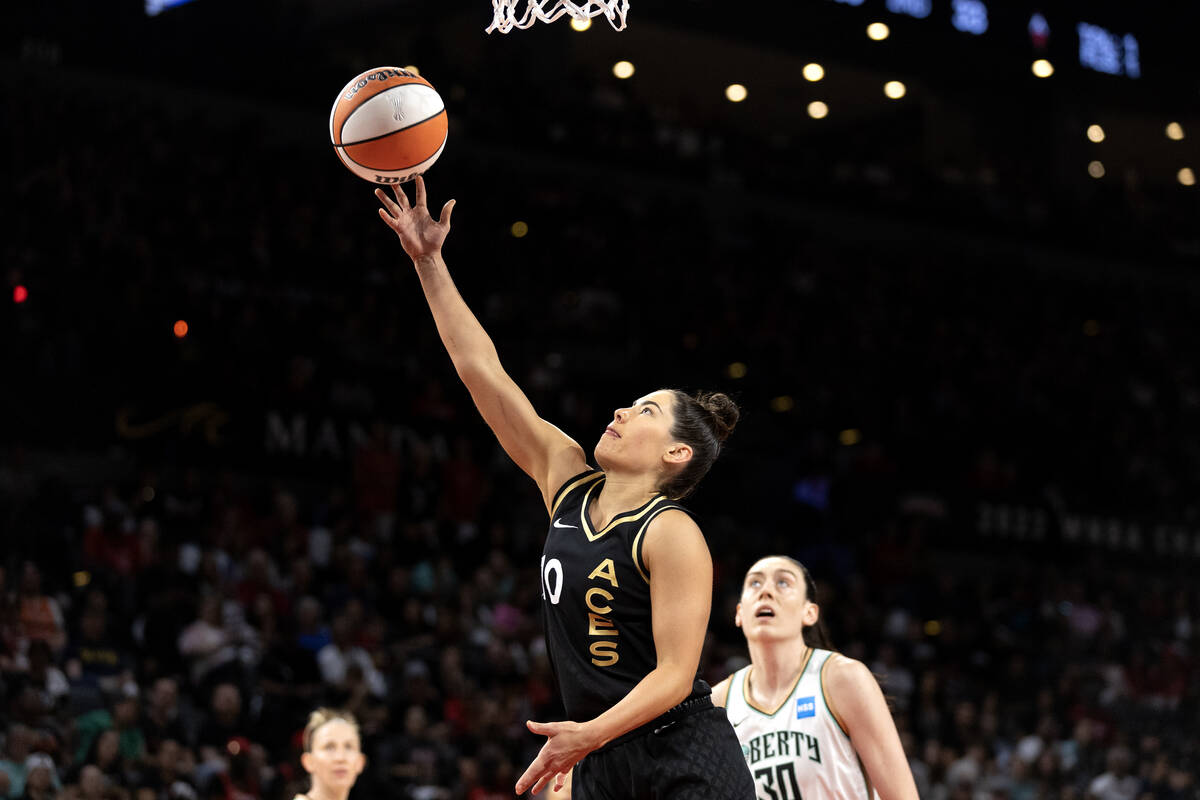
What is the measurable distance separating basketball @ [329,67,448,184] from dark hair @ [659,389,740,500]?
106cm

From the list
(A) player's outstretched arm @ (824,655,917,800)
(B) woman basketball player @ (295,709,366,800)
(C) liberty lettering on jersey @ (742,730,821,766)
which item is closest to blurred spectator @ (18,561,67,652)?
(B) woman basketball player @ (295,709,366,800)

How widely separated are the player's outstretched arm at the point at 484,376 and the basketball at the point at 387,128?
359 millimetres

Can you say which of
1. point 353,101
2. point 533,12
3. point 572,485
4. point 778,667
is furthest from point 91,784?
point 572,485

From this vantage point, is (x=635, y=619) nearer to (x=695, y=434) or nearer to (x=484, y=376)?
(x=695, y=434)

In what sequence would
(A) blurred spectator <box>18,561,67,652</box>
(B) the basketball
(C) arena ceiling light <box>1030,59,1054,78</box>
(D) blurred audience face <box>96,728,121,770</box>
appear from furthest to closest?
(C) arena ceiling light <box>1030,59,1054,78</box>, (A) blurred spectator <box>18,561,67,652</box>, (D) blurred audience face <box>96,728,121,770</box>, (B) the basketball

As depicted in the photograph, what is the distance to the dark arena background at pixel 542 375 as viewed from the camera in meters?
10.7

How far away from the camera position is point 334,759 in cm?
582

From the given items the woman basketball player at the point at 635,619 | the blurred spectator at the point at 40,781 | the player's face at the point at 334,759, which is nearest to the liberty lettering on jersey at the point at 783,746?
the woman basketball player at the point at 635,619

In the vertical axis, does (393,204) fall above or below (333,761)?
above

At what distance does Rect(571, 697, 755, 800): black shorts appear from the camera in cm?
344

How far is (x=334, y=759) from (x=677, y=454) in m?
2.68

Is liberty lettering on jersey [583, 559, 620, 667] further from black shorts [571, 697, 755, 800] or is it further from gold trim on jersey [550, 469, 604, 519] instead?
gold trim on jersey [550, 469, 604, 519]

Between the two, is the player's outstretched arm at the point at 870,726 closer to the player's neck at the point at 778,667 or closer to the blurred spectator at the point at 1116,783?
the player's neck at the point at 778,667

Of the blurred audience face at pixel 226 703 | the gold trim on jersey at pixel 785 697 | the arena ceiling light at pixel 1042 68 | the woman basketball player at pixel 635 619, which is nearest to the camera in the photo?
the woman basketball player at pixel 635 619
